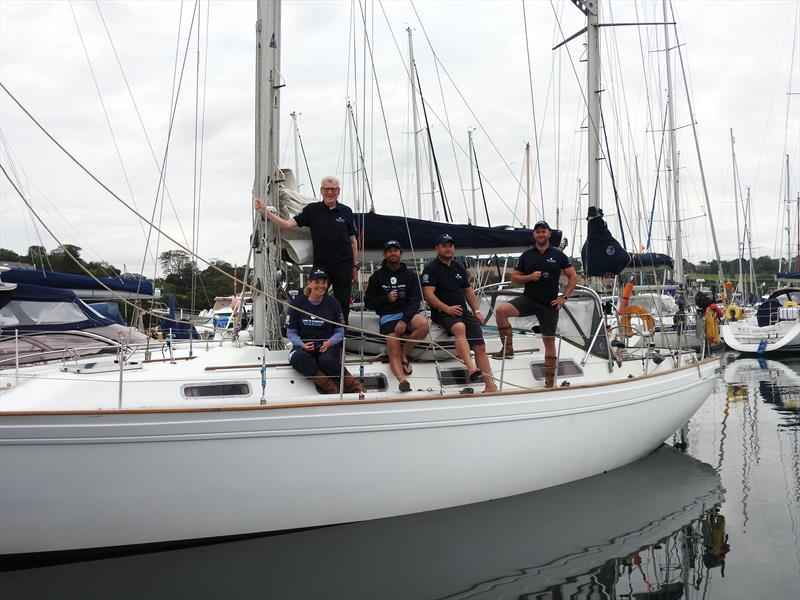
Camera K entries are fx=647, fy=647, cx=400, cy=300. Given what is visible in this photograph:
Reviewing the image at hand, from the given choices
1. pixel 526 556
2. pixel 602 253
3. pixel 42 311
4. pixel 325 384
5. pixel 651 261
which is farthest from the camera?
pixel 651 261

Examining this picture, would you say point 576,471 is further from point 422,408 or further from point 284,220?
point 284,220

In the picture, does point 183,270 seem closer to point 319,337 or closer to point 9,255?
point 9,255

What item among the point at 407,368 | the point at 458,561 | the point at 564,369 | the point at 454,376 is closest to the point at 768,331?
the point at 564,369

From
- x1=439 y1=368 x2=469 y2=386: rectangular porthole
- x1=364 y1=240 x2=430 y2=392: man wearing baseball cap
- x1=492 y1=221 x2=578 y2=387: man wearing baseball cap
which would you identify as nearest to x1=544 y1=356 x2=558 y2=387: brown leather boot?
x1=492 y1=221 x2=578 y2=387: man wearing baseball cap

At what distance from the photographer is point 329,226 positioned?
564 cm

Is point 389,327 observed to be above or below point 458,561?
above

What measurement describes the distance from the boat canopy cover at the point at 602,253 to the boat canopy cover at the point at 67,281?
6542 millimetres

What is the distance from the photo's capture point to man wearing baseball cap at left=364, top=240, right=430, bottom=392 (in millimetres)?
5613

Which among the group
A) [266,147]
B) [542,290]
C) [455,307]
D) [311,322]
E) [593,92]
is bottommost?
[311,322]

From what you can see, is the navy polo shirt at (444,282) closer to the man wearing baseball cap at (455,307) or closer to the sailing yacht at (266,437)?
the man wearing baseball cap at (455,307)

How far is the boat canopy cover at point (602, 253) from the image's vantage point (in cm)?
945

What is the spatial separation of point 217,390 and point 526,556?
2.70m

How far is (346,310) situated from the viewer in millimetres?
6043

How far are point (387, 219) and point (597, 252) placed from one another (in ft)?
14.8
